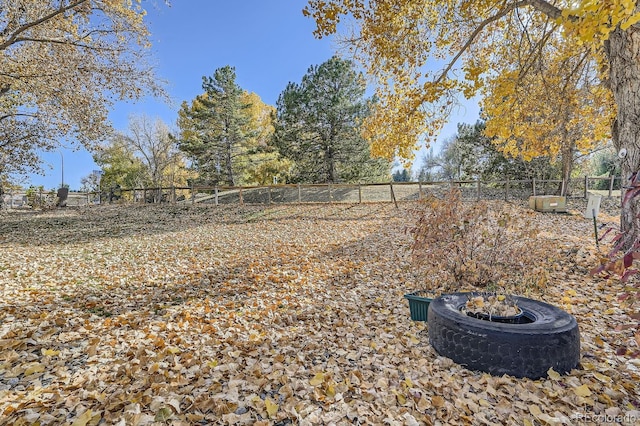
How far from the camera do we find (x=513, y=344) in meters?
2.60

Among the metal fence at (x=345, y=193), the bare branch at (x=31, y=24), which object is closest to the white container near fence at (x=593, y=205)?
the metal fence at (x=345, y=193)

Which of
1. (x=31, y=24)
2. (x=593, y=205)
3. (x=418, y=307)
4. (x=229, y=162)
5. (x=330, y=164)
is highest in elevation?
(x=31, y=24)

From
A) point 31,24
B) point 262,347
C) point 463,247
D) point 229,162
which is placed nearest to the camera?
point 262,347

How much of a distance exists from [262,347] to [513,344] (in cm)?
240

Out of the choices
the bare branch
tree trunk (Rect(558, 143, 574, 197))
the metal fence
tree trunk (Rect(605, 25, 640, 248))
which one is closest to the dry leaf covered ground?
tree trunk (Rect(605, 25, 640, 248))

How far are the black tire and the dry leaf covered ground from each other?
3.9 inches

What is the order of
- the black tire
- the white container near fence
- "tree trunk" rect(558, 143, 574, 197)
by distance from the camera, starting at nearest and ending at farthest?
the black tire
the white container near fence
"tree trunk" rect(558, 143, 574, 197)

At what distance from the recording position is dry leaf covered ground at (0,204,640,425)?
2336 mm

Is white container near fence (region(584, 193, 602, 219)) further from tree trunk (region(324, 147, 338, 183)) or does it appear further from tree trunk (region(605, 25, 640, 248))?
Result: tree trunk (region(324, 147, 338, 183))

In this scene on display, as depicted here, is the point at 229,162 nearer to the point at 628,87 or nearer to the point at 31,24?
the point at 31,24

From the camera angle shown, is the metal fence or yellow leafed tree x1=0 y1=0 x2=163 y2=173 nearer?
yellow leafed tree x1=0 y1=0 x2=163 y2=173

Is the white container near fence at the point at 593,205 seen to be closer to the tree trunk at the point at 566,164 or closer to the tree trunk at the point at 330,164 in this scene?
the tree trunk at the point at 566,164

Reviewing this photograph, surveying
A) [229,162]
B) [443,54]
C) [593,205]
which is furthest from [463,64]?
[229,162]

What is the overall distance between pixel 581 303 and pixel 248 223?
34.3 feet
